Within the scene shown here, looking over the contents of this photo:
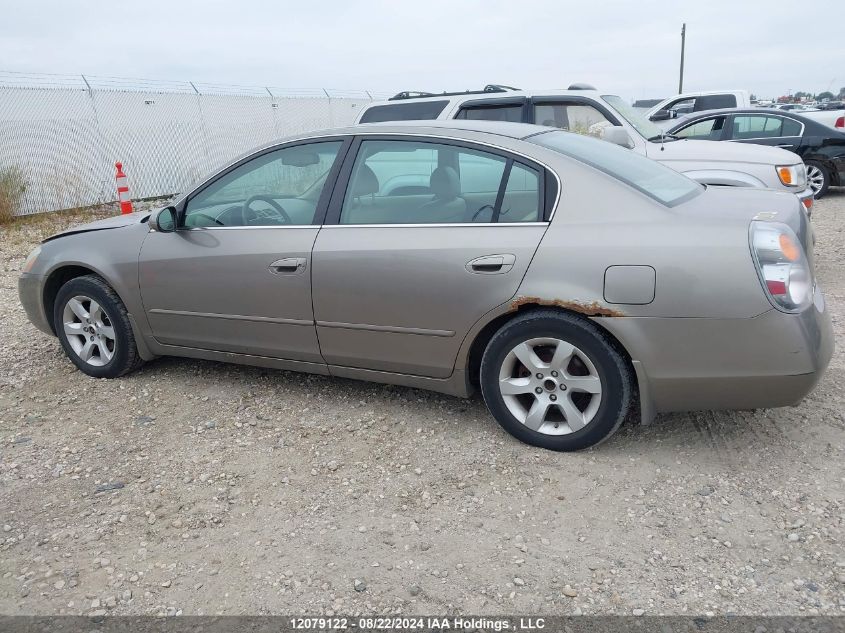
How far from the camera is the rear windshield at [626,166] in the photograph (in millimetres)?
3377

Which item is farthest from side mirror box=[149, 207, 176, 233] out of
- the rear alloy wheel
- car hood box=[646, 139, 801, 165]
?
the rear alloy wheel

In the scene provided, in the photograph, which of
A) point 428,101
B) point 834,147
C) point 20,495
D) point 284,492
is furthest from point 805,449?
point 834,147

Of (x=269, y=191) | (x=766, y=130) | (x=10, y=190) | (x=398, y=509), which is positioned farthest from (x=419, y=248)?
(x=10, y=190)

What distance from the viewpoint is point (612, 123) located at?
24.2ft

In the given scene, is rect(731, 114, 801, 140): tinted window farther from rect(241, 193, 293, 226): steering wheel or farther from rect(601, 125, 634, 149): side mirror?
rect(241, 193, 293, 226): steering wheel

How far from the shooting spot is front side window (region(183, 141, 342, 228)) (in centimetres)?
391

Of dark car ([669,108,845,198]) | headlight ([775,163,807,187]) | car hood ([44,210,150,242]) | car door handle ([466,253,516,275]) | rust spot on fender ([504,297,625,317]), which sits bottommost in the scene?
dark car ([669,108,845,198])

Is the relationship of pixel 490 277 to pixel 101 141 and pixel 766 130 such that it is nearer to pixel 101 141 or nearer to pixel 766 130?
pixel 766 130

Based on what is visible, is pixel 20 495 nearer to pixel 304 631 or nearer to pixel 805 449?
pixel 304 631

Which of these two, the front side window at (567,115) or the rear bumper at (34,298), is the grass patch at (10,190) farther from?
the front side window at (567,115)

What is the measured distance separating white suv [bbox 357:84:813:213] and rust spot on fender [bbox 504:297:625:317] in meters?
3.91

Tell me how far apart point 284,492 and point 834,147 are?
10.8 m

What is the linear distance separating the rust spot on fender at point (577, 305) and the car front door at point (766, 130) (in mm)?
8735

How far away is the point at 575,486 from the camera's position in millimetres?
3113
